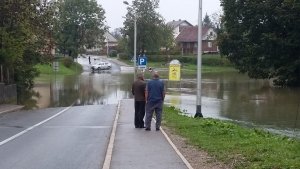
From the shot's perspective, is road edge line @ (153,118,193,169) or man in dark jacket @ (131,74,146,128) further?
man in dark jacket @ (131,74,146,128)

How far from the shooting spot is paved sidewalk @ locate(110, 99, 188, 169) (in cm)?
1118

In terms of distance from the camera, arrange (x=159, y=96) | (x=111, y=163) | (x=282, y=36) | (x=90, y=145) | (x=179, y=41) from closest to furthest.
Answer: (x=111, y=163), (x=90, y=145), (x=159, y=96), (x=282, y=36), (x=179, y=41)

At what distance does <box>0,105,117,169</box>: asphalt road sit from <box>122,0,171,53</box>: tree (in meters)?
99.6

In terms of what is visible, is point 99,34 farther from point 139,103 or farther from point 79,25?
point 139,103

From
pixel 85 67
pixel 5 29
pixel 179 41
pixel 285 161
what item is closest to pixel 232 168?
pixel 285 161

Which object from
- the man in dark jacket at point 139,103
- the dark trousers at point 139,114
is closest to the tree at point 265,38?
the man in dark jacket at point 139,103

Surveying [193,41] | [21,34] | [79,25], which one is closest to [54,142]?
[21,34]

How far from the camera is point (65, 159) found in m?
→ 12.0

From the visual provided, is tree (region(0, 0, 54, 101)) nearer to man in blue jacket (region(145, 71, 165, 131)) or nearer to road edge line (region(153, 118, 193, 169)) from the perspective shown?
man in blue jacket (region(145, 71, 165, 131))

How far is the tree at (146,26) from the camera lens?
122750mm

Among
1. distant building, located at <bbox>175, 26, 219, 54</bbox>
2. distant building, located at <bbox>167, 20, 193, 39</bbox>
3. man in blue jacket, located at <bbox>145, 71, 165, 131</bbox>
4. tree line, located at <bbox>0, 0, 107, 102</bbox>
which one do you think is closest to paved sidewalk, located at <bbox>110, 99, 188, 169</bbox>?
man in blue jacket, located at <bbox>145, 71, 165, 131</bbox>

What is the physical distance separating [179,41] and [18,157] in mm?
141002

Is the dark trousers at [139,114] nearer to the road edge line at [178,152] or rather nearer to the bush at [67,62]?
the road edge line at [178,152]

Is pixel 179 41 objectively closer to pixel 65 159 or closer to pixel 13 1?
pixel 13 1
